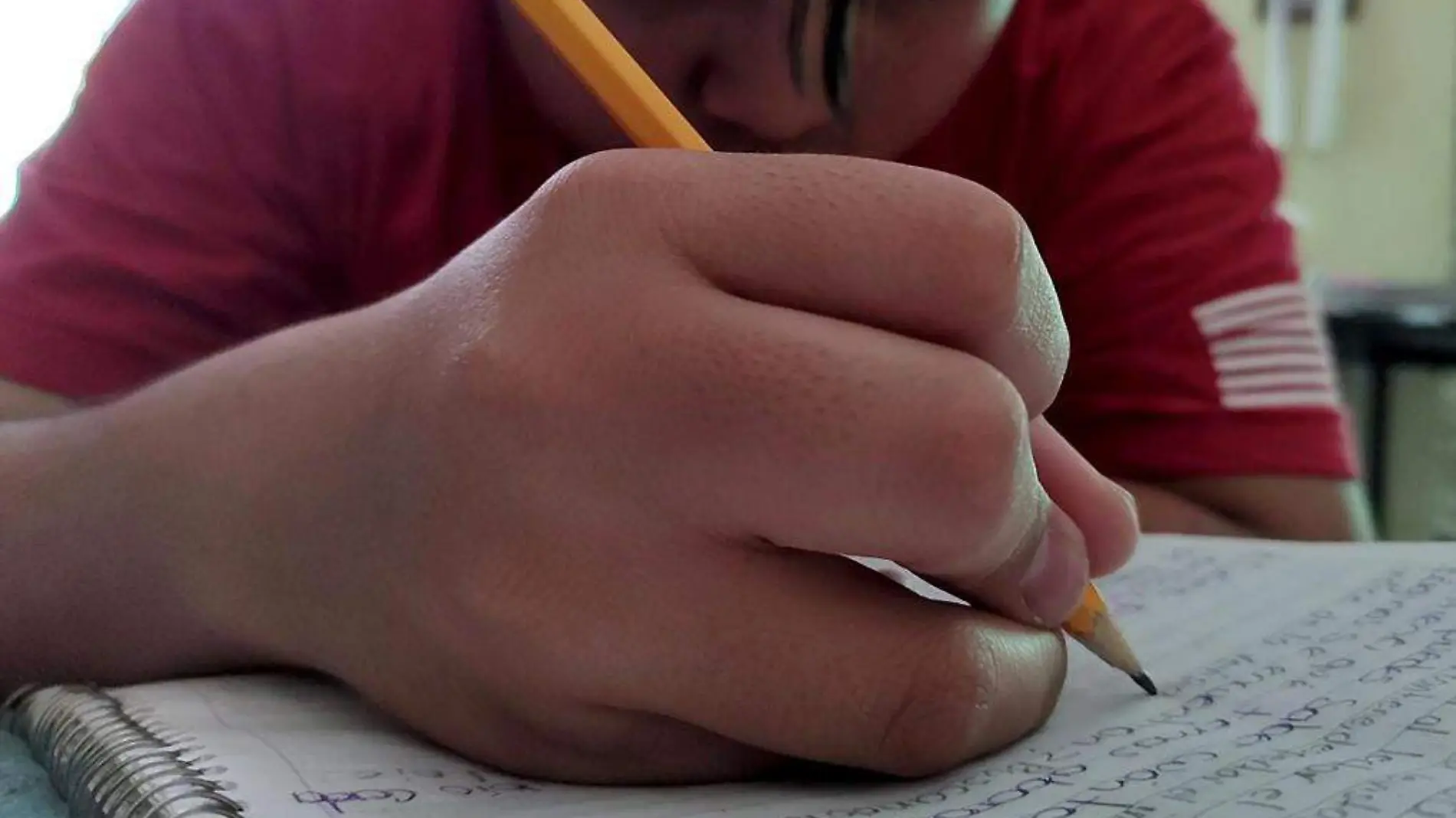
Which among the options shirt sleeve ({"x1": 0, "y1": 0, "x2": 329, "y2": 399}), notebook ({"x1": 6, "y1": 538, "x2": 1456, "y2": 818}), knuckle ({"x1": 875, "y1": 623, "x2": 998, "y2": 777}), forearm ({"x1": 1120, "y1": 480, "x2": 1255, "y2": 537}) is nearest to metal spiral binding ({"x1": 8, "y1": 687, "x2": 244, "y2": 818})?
notebook ({"x1": 6, "y1": 538, "x2": 1456, "y2": 818})

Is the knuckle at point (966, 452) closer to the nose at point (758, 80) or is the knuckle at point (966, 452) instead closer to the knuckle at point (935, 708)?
the knuckle at point (935, 708)

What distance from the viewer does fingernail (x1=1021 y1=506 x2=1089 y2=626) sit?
0.27m

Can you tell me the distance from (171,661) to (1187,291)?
485 millimetres

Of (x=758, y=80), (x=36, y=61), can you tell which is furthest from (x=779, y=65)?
(x=36, y=61)

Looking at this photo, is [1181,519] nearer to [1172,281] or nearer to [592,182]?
[1172,281]

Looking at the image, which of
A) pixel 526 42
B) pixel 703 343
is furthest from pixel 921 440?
pixel 526 42

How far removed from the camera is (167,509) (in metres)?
0.30

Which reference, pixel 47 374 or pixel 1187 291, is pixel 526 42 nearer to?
pixel 47 374

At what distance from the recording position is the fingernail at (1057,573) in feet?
0.89

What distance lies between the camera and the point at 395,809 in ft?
0.73

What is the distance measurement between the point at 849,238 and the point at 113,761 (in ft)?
0.55

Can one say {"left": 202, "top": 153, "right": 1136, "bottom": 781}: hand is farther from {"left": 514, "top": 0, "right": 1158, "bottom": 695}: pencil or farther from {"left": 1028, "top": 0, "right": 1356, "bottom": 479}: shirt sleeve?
{"left": 1028, "top": 0, "right": 1356, "bottom": 479}: shirt sleeve

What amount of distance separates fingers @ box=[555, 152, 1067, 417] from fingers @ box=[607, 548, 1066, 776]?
52 mm

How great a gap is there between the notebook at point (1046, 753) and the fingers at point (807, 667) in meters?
0.01
